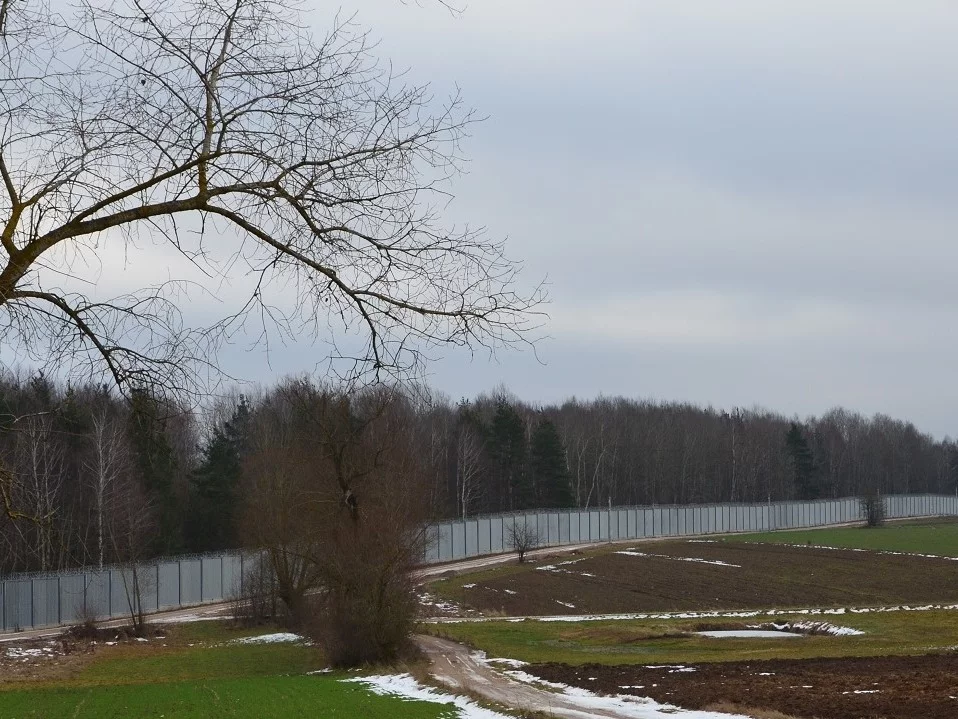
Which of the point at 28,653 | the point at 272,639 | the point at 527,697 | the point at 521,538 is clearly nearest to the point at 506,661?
the point at 527,697

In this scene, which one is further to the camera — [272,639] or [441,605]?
[441,605]

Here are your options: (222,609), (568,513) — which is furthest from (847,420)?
(222,609)

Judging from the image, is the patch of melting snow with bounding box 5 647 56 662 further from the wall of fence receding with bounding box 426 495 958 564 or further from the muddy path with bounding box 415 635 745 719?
the wall of fence receding with bounding box 426 495 958 564

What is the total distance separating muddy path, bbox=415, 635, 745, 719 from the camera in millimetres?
19922

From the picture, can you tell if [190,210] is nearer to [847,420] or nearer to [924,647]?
[924,647]

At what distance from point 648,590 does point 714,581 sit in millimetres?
5174

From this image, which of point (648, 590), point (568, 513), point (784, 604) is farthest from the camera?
point (568, 513)

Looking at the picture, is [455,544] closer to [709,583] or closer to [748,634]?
[709,583]

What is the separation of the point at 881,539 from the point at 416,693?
76248mm

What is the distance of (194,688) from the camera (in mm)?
27156

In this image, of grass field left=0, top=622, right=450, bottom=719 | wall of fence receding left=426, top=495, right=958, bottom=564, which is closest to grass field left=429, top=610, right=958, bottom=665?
grass field left=0, top=622, right=450, bottom=719

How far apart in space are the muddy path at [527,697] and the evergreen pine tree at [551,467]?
64017 mm

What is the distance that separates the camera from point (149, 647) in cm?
4281

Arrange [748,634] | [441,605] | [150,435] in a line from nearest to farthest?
[150,435] → [748,634] → [441,605]
